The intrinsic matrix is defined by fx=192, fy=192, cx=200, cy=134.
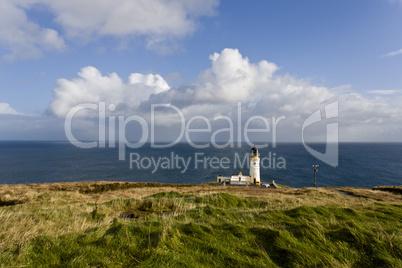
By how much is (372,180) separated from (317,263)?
81.5 m

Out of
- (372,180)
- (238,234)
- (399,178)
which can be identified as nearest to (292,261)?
(238,234)

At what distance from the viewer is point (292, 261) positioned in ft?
→ 12.9

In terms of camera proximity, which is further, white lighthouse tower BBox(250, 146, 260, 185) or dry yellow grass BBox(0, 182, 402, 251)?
white lighthouse tower BBox(250, 146, 260, 185)

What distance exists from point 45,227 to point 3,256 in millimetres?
2662

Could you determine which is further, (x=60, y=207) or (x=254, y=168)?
(x=254, y=168)

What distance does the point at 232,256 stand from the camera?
13.2ft

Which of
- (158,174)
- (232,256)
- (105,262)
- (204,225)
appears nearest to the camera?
(105,262)

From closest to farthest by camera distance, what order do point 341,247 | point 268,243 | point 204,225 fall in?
point 341,247, point 268,243, point 204,225

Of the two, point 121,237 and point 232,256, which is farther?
point 121,237

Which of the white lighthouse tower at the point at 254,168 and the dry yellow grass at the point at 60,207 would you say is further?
the white lighthouse tower at the point at 254,168

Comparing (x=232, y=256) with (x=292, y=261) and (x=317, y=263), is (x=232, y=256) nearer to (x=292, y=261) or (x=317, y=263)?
(x=292, y=261)

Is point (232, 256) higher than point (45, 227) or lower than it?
higher

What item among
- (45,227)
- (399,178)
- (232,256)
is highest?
(232,256)

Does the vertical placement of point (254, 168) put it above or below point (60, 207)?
below
